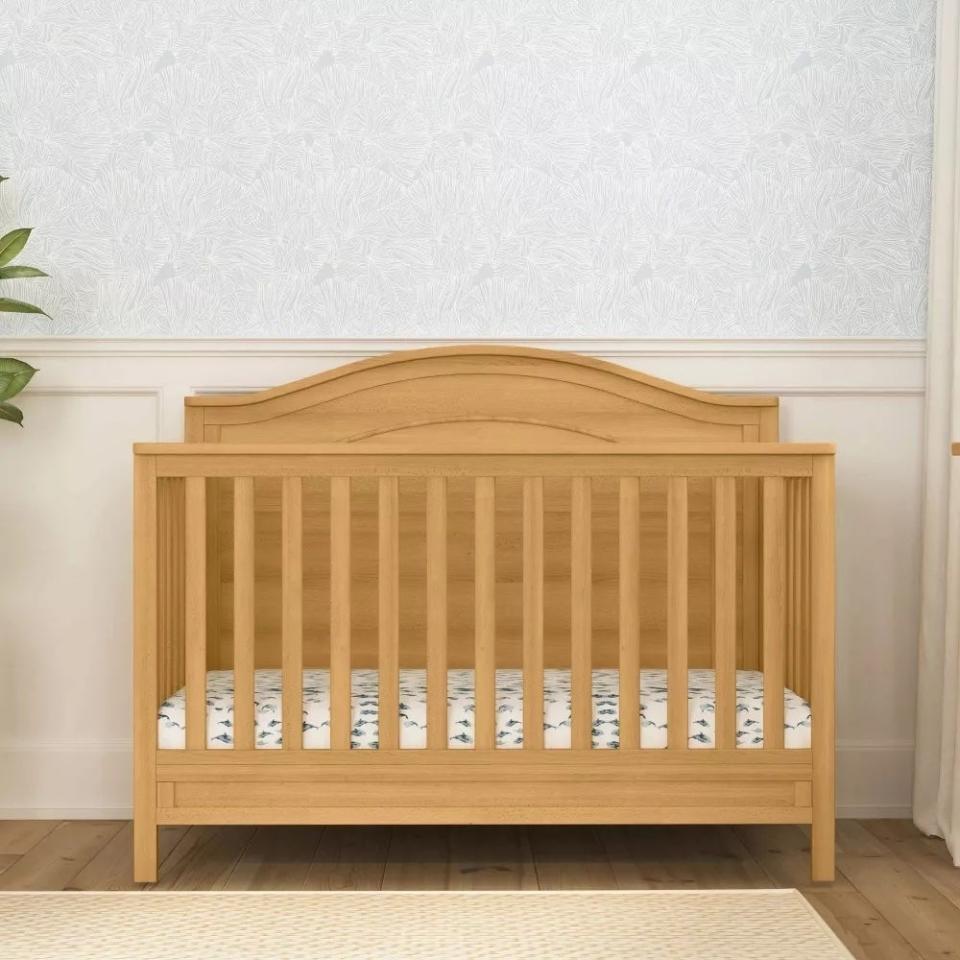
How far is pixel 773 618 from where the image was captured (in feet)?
6.32

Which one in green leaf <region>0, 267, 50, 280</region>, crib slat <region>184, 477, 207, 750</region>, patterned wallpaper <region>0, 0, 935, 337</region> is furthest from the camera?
patterned wallpaper <region>0, 0, 935, 337</region>

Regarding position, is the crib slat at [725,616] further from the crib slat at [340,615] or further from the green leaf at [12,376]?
the green leaf at [12,376]

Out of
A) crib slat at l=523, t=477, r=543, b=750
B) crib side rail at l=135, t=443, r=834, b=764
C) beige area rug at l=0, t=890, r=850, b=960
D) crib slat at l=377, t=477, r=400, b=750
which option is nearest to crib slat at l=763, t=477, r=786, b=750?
crib side rail at l=135, t=443, r=834, b=764

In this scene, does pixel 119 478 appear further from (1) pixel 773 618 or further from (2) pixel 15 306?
(1) pixel 773 618

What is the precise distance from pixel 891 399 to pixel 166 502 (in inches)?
63.4

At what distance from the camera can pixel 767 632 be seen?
1.93 metres

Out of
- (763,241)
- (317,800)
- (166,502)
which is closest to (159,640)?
(166,502)

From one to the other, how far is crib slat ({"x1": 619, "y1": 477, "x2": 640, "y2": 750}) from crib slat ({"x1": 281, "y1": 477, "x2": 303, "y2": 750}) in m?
0.57

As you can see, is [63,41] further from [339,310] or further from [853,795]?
[853,795]

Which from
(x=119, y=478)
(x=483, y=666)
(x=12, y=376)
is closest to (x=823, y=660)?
(x=483, y=666)

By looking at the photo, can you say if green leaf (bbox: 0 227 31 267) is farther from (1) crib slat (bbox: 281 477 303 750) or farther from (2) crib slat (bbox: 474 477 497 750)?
(2) crib slat (bbox: 474 477 497 750)

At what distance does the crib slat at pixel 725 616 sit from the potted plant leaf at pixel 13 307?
1.40 meters

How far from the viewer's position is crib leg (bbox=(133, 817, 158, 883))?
1.94m

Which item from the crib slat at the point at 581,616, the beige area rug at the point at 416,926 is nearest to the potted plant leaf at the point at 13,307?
the beige area rug at the point at 416,926
